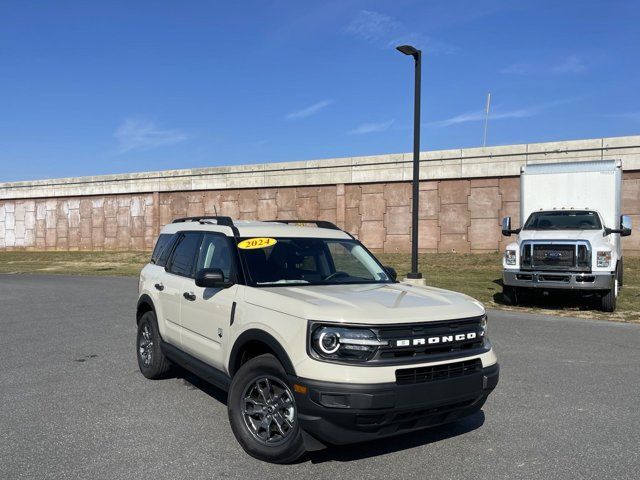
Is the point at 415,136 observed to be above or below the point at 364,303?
above

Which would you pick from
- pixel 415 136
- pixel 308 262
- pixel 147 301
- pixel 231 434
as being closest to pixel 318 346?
pixel 231 434

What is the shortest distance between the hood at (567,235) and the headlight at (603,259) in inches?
11.6

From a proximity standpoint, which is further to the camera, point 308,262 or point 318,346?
point 308,262

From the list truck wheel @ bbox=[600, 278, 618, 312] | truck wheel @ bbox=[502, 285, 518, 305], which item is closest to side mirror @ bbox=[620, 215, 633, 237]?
truck wheel @ bbox=[600, 278, 618, 312]

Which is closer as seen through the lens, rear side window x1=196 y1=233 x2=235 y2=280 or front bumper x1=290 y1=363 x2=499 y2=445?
front bumper x1=290 y1=363 x2=499 y2=445

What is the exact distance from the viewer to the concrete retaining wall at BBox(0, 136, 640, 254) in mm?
25203

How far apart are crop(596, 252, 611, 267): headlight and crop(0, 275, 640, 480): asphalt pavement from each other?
3529 mm

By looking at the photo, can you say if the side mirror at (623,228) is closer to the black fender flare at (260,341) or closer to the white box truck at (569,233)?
the white box truck at (569,233)

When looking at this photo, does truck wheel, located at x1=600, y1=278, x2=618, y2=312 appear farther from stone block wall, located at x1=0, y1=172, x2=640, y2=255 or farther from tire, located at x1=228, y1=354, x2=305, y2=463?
stone block wall, located at x1=0, y1=172, x2=640, y2=255

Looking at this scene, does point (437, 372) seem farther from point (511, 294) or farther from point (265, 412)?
point (511, 294)

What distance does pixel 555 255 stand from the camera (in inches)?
485

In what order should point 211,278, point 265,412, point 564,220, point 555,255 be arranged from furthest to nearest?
point 564,220
point 555,255
point 211,278
point 265,412

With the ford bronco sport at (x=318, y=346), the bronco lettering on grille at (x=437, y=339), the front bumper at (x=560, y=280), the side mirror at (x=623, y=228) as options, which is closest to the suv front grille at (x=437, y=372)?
the ford bronco sport at (x=318, y=346)

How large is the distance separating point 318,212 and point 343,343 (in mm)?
26606
